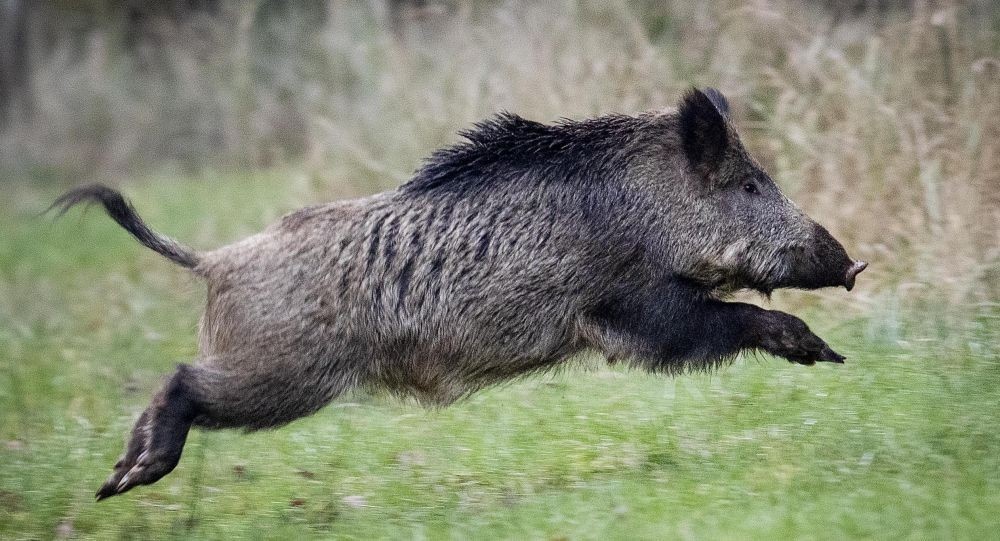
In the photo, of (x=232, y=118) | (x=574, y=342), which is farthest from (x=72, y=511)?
(x=232, y=118)

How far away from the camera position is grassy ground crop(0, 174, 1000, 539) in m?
3.84

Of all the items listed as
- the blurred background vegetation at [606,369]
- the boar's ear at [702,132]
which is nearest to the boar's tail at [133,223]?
the blurred background vegetation at [606,369]

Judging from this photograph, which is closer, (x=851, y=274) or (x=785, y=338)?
(x=785, y=338)

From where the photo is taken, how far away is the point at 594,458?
4730 mm

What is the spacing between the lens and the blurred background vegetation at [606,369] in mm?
4195

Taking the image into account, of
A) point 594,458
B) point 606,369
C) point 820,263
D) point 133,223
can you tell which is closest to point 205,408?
point 133,223

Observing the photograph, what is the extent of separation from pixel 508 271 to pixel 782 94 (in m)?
3.43

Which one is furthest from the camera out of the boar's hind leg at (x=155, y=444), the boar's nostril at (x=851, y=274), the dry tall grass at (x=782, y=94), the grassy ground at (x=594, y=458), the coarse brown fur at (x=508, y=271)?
the dry tall grass at (x=782, y=94)

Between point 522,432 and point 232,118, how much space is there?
998 cm

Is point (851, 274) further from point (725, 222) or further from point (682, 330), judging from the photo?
point (682, 330)

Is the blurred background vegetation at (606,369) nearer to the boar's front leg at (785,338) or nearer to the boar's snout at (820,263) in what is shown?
the boar's front leg at (785,338)

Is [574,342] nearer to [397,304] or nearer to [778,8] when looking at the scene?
[397,304]

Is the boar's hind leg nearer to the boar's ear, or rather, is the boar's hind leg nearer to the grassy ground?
the grassy ground

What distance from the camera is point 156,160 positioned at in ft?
54.1
